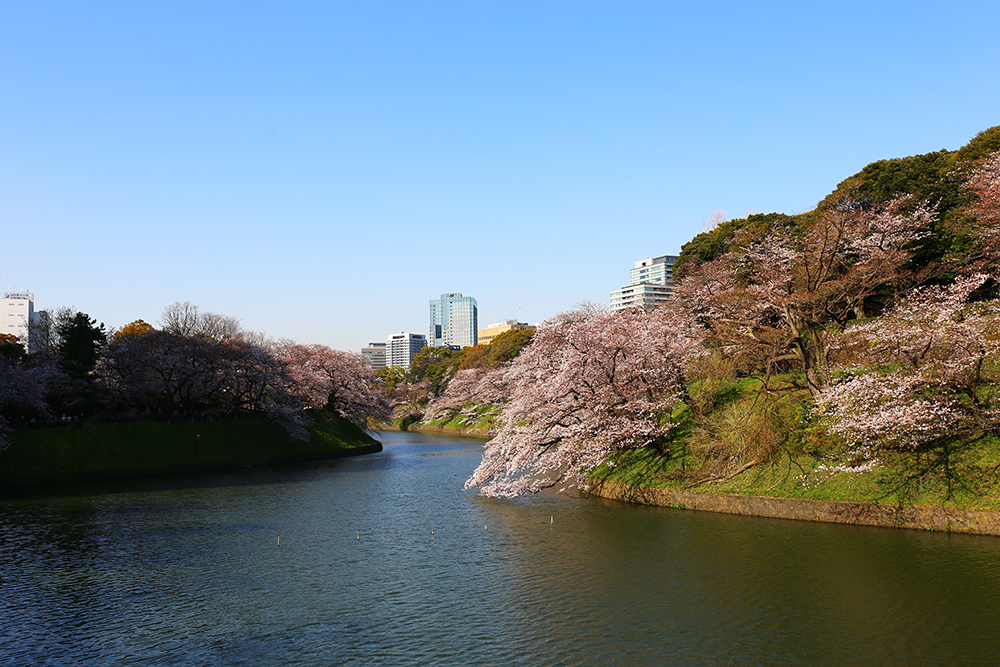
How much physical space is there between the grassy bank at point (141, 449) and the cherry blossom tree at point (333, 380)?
8018 millimetres

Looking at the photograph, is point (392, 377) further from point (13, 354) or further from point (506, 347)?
point (13, 354)

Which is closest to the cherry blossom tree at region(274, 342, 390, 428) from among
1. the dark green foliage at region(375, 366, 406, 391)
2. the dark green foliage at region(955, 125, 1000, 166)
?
the dark green foliage at region(375, 366, 406, 391)

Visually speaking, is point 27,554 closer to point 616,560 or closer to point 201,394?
point 616,560

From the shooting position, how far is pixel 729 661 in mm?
13953

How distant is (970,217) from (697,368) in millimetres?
17912

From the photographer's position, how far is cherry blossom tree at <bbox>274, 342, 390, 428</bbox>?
71.6 metres

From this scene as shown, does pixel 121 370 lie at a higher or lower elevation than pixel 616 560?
higher

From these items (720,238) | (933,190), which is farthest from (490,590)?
(720,238)

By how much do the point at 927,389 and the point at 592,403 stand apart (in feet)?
48.1

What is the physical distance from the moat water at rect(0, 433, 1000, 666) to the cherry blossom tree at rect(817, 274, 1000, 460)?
3.90m

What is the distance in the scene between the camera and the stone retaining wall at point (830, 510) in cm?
2278

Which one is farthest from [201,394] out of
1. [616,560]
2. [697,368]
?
[616,560]

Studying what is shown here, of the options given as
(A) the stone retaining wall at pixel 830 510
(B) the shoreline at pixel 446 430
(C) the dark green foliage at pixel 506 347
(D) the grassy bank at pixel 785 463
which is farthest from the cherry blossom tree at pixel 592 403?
(C) the dark green foliage at pixel 506 347

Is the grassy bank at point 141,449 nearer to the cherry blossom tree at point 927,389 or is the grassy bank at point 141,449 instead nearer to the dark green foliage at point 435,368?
the cherry blossom tree at point 927,389
